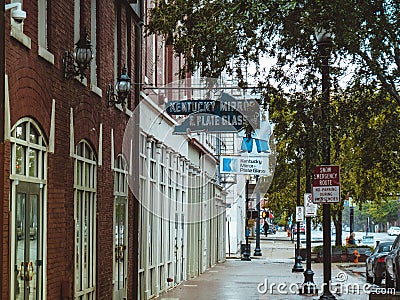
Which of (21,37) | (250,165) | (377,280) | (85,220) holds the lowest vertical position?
(377,280)

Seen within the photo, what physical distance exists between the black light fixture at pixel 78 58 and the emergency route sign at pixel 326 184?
17.2 ft

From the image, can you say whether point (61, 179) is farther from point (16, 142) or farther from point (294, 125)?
point (294, 125)

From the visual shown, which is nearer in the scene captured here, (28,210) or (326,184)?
(28,210)

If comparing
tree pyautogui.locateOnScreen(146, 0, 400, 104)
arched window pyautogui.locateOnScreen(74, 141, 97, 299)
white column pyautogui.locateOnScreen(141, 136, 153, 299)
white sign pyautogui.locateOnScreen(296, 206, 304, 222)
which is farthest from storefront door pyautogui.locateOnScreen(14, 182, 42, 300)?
white sign pyautogui.locateOnScreen(296, 206, 304, 222)

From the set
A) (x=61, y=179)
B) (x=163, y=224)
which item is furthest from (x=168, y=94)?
(x=61, y=179)

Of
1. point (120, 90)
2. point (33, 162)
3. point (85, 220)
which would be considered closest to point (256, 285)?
point (120, 90)

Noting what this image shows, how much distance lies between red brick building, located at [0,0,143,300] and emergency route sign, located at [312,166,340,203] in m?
4.32

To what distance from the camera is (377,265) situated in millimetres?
27672

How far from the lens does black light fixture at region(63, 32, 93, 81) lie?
14.7 m

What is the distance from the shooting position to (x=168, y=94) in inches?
1118

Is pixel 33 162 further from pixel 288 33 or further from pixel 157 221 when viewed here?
pixel 157 221

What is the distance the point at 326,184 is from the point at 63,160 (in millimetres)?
5560

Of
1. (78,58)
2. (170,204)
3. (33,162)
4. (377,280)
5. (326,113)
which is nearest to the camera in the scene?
(33,162)

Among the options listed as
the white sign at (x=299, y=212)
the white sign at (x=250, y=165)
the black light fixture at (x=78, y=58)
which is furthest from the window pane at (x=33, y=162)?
the white sign at (x=299, y=212)
